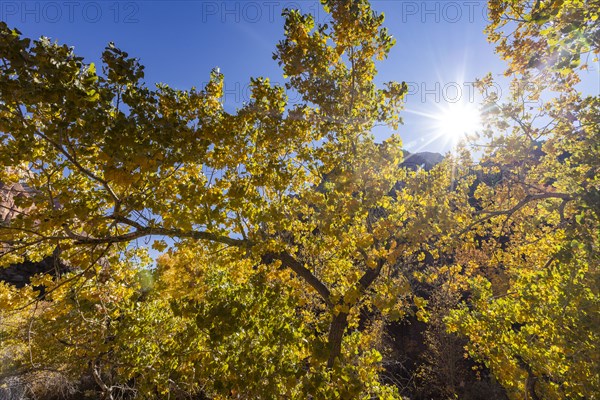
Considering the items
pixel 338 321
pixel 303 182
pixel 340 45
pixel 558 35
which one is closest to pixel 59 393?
pixel 338 321

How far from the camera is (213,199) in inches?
170

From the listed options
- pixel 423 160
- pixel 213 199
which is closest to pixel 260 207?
pixel 213 199

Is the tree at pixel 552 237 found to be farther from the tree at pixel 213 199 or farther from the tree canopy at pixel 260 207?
the tree at pixel 213 199

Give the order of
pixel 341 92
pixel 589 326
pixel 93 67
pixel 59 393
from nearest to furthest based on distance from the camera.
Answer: pixel 93 67
pixel 589 326
pixel 341 92
pixel 59 393

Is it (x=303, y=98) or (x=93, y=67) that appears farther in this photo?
(x=303, y=98)

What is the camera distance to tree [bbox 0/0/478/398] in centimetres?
340

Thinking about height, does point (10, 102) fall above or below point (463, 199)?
below

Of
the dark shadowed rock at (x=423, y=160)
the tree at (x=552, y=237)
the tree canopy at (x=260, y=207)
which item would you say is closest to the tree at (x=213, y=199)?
the tree canopy at (x=260, y=207)

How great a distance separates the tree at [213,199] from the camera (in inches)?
134

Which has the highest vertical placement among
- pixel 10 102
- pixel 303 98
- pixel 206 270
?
pixel 303 98

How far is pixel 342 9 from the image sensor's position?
5180mm

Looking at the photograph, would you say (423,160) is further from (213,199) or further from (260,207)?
(213,199)

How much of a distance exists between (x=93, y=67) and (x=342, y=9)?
4030mm

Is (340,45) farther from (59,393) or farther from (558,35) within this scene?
(59,393)
